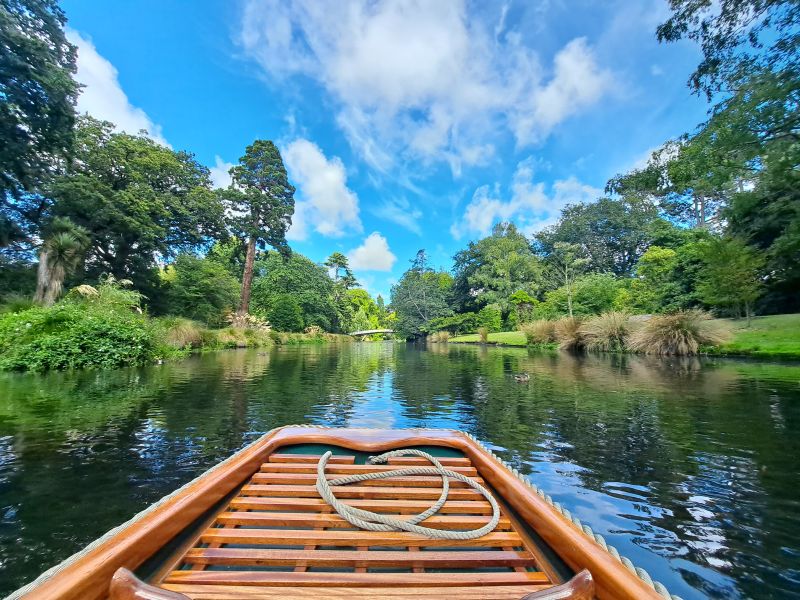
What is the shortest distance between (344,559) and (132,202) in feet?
77.4

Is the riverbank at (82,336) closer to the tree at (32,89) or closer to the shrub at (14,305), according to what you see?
the shrub at (14,305)

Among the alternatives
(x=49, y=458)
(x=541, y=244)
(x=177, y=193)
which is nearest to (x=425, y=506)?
(x=49, y=458)

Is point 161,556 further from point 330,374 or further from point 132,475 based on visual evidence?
point 330,374

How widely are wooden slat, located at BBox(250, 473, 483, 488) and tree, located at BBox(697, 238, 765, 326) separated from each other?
58.5 feet

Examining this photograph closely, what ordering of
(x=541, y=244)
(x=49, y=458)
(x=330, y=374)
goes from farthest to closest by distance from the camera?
(x=541, y=244) < (x=330, y=374) < (x=49, y=458)

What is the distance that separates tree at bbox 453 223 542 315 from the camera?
39344 mm

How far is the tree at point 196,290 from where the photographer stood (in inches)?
959

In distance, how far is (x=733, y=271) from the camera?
48.0 ft

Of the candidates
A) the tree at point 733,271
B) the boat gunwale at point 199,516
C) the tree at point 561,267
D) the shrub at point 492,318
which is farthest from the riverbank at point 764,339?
the shrub at point 492,318

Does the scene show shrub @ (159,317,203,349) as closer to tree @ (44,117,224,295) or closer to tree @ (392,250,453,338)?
tree @ (44,117,224,295)

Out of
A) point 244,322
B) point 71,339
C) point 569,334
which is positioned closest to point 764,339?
point 569,334

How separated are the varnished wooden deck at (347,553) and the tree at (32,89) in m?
17.2

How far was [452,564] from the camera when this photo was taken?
1.62 m

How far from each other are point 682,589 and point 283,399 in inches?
255
